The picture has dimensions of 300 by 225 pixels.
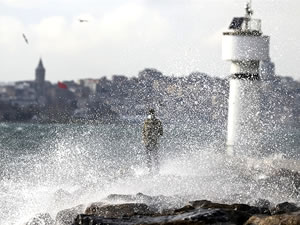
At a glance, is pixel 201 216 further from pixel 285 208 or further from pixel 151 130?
pixel 151 130

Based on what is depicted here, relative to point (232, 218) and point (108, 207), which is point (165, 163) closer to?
point (108, 207)

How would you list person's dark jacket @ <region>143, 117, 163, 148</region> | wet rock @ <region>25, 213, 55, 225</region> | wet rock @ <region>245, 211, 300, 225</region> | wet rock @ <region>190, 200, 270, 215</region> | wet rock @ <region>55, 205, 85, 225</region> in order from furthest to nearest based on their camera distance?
person's dark jacket @ <region>143, 117, 163, 148</region>
wet rock @ <region>25, 213, 55, 225</region>
wet rock @ <region>55, 205, 85, 225</region>
wet rock @ <region>190, 200, 270, 215</region>
wet rock @ <region>245, 211, 300, 225</region>

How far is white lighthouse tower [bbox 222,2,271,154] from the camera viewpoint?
22266 millimetres

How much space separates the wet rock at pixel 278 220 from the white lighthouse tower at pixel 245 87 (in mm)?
13514

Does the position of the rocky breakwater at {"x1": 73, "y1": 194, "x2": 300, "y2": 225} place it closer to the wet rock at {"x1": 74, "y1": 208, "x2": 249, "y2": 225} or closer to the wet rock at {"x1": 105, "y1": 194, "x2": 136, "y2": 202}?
the wet rock at {"x1": 74, "y1": 208, "x2": 249, "y2": 225}

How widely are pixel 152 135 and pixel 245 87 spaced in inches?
223

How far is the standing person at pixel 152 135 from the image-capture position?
1761cm

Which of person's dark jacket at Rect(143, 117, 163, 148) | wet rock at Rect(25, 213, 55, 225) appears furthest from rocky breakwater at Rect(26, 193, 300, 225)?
Result: person's dark jacket at Rect(143, 117, 163, 148)

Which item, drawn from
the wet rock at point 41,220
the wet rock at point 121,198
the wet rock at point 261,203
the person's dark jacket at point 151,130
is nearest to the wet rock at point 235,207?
the wet rock at point 261,203

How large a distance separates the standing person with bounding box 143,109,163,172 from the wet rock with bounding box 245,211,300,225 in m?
8.70

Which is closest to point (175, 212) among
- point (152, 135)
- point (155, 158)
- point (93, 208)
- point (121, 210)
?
point (121, 210)

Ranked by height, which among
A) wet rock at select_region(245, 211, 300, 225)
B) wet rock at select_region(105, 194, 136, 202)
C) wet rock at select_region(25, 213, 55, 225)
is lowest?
wet rock at select_region(25, 213, 55, 225)

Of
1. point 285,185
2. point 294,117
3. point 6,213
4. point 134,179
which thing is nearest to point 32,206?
point 6,213

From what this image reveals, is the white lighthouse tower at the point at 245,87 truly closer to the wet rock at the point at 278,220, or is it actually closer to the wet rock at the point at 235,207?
the wet rock at the point at 235,207
